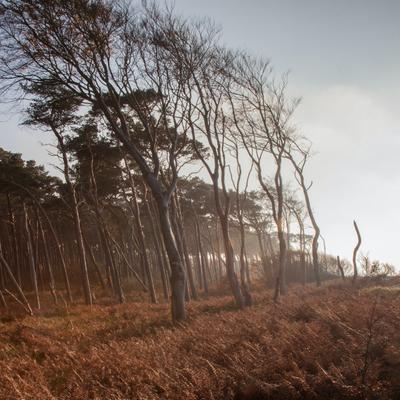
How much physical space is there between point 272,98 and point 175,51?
23.7 feet

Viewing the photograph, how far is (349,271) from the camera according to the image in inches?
1423

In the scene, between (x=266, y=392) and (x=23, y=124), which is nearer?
(x=266, y=392)

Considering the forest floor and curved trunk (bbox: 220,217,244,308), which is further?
curved trunk (bbox: 220,217,244,308)

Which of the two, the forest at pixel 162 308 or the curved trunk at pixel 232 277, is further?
the curved trunk at pixel 232 277

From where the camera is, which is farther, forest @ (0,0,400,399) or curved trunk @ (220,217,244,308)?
curved trunk @ (220,217,244,308)

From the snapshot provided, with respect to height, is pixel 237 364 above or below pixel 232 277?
below

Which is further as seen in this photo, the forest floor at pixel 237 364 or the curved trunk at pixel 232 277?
the curved trunk at pixel 232 277

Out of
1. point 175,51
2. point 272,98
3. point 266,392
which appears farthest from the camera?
point 272,98

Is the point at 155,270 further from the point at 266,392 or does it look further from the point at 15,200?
the point at 266,392

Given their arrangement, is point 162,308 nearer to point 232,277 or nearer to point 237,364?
point 232,277

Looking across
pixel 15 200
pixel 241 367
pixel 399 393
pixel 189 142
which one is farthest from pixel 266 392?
pixel 15 200

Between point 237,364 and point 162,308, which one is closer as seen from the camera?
point 237,364

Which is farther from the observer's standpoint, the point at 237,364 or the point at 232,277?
the point at 232,277

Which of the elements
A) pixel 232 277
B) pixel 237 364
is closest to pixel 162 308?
pixel 232 277
